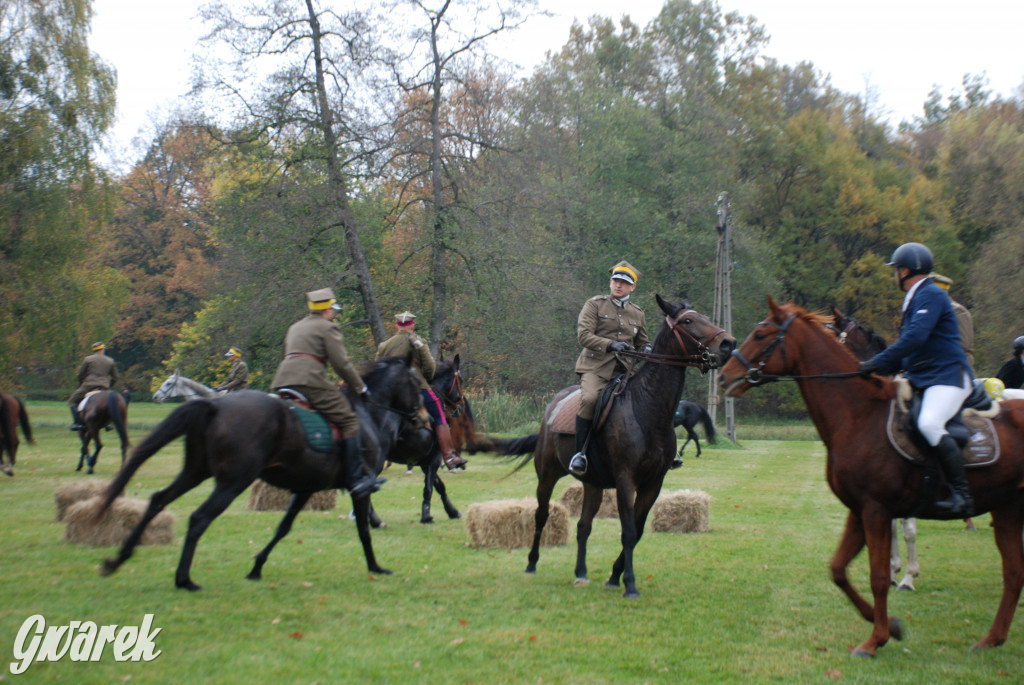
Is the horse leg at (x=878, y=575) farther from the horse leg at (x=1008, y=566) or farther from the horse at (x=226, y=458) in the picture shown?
the horse at (x=226, y=458)

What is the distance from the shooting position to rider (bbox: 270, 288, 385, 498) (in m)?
7.84

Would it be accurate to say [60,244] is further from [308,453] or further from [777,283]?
[777,283]

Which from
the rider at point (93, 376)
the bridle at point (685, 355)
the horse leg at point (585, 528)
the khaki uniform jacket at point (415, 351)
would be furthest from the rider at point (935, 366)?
the rider at point (93, 376)

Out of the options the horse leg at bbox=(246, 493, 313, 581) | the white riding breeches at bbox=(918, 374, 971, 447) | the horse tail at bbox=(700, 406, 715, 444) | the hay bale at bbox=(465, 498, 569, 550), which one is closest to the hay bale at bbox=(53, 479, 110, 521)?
the horse leg at bbox=(246, 493, 313, 581)

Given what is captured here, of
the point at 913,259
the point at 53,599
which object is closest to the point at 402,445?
the point at 53,599

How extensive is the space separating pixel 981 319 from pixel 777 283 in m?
9.72

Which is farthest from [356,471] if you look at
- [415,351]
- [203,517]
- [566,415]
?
[415,351]

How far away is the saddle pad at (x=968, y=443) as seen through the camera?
19.9ft

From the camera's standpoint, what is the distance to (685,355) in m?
7.88

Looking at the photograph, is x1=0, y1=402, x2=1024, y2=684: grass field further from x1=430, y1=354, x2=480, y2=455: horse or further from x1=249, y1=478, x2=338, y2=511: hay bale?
x1=430, y1=354, x2=480, y2=455: horse

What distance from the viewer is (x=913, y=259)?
21.0 feet

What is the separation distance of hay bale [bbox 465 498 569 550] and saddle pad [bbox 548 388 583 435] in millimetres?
1420

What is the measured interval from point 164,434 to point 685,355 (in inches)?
Result: 183

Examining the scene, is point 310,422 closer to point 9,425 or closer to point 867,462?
point 867,462
